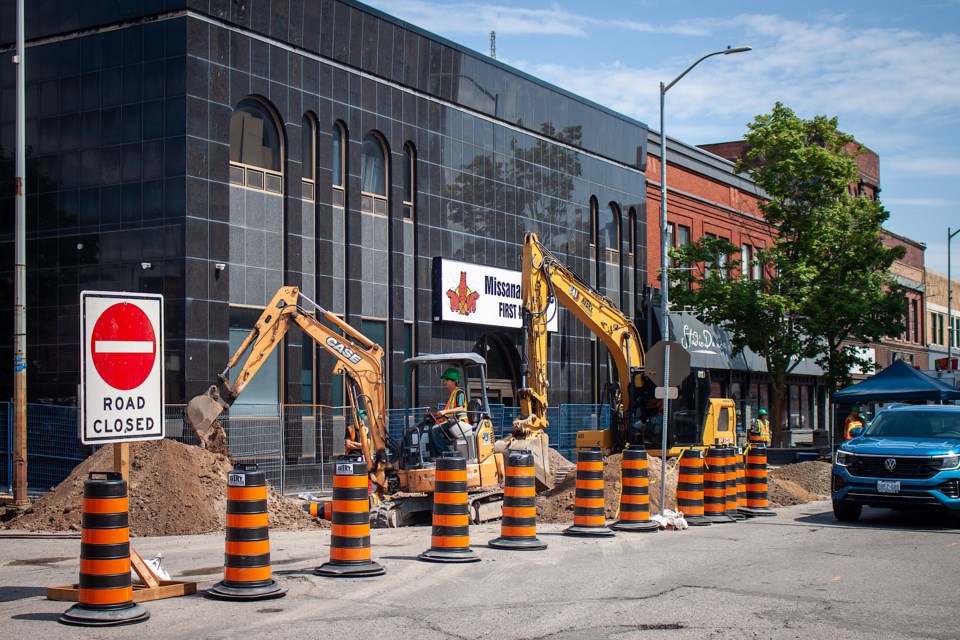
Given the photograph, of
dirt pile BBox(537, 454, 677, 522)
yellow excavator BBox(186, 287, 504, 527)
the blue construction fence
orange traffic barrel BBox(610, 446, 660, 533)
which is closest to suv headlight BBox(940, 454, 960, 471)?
orange traffic barrel BBox(610, 446, 660, 533)

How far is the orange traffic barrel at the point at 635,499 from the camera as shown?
15.9m

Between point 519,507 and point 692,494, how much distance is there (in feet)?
15.0

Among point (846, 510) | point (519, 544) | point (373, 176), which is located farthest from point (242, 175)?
point (846, 510)

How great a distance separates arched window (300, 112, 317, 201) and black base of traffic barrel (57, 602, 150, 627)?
17650 millimetres

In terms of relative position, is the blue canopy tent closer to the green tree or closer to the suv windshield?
the green tree

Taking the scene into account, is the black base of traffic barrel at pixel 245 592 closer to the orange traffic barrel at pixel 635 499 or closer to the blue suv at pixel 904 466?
the orange traffic barrel at pixel 635 499

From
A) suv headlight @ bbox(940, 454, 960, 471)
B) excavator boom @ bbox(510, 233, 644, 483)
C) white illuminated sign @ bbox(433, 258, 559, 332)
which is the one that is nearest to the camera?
suv headlight @ bbox(940, 454, 960, 471)

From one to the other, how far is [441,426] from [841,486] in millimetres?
6518

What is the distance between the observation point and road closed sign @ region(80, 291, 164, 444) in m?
8.98

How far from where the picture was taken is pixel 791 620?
9.49m

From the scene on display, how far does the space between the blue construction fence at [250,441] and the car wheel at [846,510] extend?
8583 mm

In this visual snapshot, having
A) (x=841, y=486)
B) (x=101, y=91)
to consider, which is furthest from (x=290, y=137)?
(x=841, y=486)

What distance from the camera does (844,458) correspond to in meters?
17.5

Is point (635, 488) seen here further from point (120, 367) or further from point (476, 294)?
point (476, 294)
